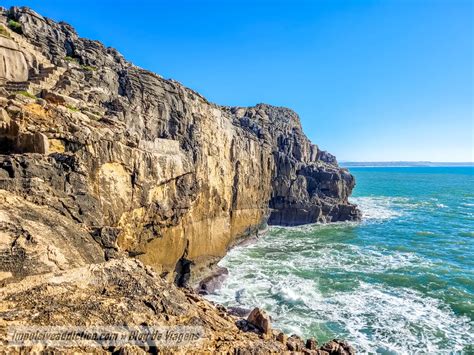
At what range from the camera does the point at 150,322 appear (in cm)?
946

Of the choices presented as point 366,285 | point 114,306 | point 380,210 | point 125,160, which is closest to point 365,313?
point 366,285

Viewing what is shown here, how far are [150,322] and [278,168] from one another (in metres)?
48.3

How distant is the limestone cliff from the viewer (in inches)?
520

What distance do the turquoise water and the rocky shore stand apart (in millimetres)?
5768

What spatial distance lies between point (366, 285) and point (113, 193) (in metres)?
23.6

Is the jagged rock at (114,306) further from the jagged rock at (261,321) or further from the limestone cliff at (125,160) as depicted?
the limestone cliff at (125,160)

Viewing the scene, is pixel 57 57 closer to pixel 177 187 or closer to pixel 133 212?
pixel 177 187

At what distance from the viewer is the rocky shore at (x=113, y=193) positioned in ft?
31.0

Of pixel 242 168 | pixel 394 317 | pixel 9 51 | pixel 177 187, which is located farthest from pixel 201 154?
pixel 394 317

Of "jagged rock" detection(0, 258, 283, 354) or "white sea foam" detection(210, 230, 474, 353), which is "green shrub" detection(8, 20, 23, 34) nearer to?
"white sea foam" detection(210, 230, 474, 353)

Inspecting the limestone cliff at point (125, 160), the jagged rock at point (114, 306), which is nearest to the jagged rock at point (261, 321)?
the jagged rock at point (114, 306)

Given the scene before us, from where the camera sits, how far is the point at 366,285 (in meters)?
27.8

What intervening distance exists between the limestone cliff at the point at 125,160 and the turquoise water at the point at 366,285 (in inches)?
238

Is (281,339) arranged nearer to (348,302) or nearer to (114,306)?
(114,306)
